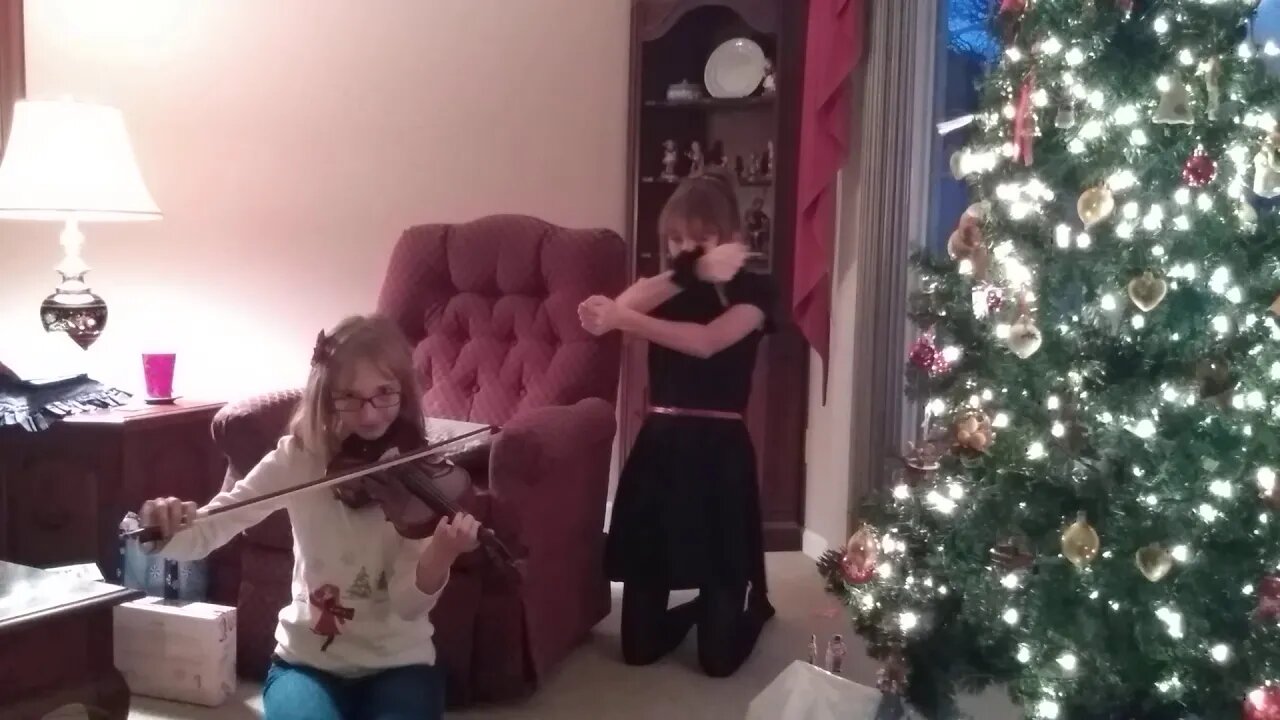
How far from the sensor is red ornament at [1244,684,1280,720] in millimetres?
1479

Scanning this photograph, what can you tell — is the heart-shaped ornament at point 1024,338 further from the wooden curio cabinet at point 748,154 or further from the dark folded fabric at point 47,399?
the dark folded fabric at point 47,399

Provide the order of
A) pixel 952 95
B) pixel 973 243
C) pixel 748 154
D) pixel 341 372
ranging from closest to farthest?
pixel 341 372 → pixel 973 243 → pixel 952 95 → pixel 748 154

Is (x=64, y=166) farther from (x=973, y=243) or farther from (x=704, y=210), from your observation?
(x=973, y=243)

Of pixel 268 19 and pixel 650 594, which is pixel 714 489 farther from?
pixel 268 19

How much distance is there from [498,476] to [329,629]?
0.50 metres

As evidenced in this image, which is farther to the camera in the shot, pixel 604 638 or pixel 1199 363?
pixel 604 638

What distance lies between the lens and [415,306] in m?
2.84

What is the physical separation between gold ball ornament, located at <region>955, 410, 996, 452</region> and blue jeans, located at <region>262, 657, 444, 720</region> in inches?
38.2

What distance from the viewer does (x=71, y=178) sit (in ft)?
8.68

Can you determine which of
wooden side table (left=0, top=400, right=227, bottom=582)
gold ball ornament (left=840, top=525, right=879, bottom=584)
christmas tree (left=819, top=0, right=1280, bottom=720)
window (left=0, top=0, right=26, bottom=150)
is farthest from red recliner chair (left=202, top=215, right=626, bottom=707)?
window (left=0, top=0, right=26, bottom=150)

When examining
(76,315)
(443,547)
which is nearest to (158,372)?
(76,315)

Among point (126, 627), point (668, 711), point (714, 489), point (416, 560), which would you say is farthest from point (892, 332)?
point (126, 627)

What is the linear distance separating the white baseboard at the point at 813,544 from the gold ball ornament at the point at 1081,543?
1.76 meters

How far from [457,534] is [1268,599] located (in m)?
1.21
